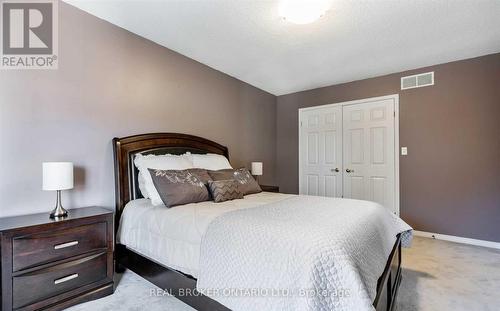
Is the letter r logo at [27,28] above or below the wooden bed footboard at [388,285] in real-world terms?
above

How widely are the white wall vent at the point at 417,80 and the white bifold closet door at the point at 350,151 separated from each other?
281 mm

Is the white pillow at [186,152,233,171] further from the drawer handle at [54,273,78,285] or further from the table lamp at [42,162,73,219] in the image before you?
the drawer handle at [54,273,78,285]

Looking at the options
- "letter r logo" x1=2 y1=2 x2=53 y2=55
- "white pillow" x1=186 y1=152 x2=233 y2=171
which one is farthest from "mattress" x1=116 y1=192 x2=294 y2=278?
"letter r logo" x1=2 y1=2 x2=53 y2=55

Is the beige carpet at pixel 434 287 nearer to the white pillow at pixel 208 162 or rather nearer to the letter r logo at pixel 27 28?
the white pillow at pixel 208 162

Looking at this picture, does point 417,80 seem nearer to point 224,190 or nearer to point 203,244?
point 224,190

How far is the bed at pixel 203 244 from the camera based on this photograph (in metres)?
1.34

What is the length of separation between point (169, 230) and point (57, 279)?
87cm

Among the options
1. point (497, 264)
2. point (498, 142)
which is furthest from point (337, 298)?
point (498, 142)

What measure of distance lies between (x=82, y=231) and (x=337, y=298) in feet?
6.14

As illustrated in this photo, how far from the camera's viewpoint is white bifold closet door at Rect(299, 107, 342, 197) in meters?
4.48

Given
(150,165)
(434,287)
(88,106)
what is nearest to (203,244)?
(150,165)

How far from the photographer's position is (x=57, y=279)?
179 centimetres

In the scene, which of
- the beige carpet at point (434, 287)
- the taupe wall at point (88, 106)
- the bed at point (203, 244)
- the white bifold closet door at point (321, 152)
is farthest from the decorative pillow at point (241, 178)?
the white bifold closet door at point (321, 152)

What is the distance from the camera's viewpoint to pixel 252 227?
1.46 metres
